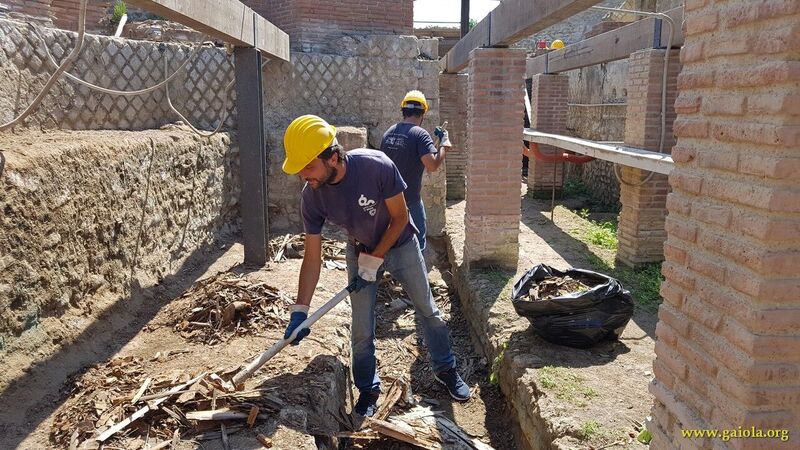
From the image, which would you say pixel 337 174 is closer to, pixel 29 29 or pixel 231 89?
pixel 29 29

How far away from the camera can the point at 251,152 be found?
5434mm

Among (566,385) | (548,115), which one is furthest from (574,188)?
(566,385)

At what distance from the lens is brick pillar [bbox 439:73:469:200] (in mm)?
11016

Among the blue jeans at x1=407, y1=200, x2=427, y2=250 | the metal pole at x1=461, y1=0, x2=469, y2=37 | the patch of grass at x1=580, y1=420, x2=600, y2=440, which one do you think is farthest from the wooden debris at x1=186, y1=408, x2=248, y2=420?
the metal pole at x1=461, y1=0, x2=469, y2=37

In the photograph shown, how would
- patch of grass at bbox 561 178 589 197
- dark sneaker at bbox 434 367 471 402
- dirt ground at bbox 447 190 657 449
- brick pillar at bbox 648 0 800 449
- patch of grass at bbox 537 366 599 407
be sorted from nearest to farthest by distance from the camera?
brick pillar at bbox 648 0 800 449 < dirt ground at bbox 447 190 657 449 < patch of grass at bbox 537 366 599 407 < dark sneaker at bbox 434 367 471 402 < patch of grass at bbox 561 178 589 197

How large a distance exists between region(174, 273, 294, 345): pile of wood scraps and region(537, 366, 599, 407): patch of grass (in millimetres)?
1959

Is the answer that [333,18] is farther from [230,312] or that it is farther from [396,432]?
[396,432]

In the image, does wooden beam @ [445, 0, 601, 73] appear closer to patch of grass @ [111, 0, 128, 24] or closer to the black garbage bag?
the black garbage bag

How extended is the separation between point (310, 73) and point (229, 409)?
5.72 metres

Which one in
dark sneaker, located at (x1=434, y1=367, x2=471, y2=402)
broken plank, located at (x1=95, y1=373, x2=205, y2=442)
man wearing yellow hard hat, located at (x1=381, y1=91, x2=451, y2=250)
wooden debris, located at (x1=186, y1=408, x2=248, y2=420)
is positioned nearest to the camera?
broken plank, located at (x1=95, y1=373, x2=205, y2=442)

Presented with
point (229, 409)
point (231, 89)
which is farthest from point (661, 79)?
point (229, 409)

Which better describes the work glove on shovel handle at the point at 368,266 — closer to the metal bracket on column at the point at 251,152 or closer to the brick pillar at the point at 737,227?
the brick pillar at the point at 737,227

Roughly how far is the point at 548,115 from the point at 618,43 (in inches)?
156

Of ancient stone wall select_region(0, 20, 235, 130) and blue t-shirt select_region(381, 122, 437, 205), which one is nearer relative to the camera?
ancient stone wall select_region(0, 20, 235, 130)
